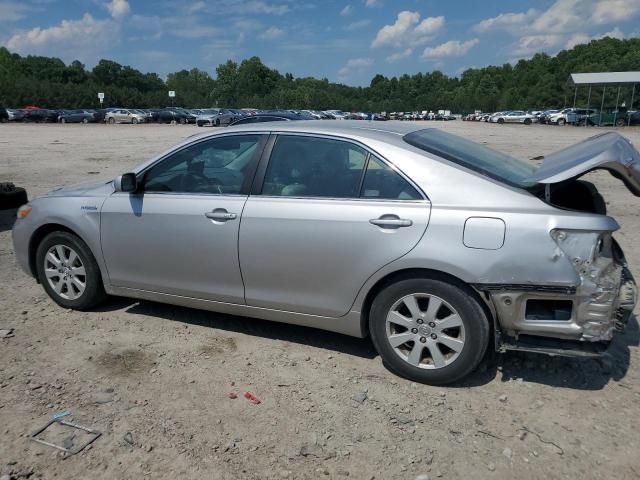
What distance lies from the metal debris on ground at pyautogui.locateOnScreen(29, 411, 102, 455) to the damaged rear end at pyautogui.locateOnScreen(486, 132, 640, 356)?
252 centimetres

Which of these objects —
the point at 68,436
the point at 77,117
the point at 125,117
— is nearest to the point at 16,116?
the point at 77,117

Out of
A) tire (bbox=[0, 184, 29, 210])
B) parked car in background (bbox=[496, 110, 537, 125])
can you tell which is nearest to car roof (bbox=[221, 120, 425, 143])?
tire (bbox=[0, 184, 29, 210])

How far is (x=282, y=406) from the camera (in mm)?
3510

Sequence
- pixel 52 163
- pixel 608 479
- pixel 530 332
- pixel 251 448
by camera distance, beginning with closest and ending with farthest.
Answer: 1. pixel 608 479
2. pixel 251 448
3. pixel 530 332
4. pixel 52 163

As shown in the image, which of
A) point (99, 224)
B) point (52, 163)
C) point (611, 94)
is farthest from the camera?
point (611, 94)

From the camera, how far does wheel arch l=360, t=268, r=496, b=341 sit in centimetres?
349

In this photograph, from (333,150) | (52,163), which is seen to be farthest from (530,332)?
(52,163)

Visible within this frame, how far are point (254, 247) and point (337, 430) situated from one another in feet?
4.73

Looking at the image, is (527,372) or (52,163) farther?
(52,163)

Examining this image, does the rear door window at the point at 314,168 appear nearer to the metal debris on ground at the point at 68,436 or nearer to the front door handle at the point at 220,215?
the front door handle at the point at 220,215

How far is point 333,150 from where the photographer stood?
13.2 ft

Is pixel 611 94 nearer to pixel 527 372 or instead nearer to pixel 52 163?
pixel 52 163

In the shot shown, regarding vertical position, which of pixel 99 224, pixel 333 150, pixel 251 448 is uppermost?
pixel 333 150

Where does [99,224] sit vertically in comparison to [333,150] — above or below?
below
